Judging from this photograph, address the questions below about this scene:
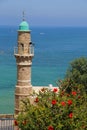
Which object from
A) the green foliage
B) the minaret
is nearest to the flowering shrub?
the minaret

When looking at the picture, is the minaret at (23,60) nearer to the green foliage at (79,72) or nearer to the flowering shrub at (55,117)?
the green foliage at (79,72)

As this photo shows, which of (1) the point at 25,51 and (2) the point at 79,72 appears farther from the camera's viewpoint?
(2) the point at 79,72

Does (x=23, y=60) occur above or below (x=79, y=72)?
below

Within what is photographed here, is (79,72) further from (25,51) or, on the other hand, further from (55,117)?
(55,117)

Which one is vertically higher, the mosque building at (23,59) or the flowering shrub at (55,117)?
the mosque building at (23,59)

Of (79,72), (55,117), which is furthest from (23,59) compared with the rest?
(55,117)

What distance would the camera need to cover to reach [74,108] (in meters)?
12.1

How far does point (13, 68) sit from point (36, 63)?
8.64 m

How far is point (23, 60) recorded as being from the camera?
2334cm

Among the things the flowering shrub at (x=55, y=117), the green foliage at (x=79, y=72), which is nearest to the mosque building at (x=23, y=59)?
the green foliage at (x=79, y=72)

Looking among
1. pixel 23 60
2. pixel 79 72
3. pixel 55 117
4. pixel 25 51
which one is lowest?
pixel 55 117

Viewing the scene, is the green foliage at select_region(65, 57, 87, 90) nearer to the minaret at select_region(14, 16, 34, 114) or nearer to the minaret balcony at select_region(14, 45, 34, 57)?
the minaret at select_region(14, 16, 34, 114)

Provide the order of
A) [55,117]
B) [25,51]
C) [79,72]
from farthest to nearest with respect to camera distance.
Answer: [79,72], [25,51], [55,117]

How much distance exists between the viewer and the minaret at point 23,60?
2289 centimetres
